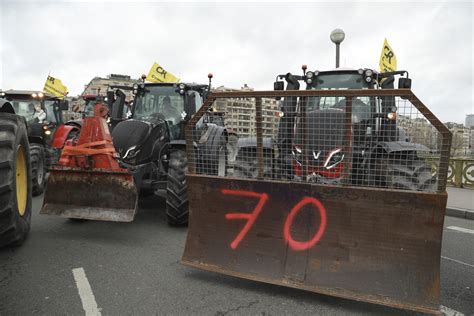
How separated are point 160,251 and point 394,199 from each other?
2901 millimetres

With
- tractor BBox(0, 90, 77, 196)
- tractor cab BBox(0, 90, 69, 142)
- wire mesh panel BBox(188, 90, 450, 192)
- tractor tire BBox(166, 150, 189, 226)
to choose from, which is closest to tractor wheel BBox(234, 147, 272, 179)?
wire mesh panel BBox(188, 90, 450, 192)

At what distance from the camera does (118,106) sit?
738 cm

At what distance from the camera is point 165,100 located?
7113 mm

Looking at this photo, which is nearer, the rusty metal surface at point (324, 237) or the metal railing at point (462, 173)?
the rusty metal surface at point (324, 237)

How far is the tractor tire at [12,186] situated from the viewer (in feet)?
13.5

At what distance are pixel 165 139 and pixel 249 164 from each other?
300 cm

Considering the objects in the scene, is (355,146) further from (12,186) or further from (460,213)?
(460,213)

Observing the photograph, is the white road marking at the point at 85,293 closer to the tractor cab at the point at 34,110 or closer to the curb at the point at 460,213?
the tractor cab at the point at 34,110

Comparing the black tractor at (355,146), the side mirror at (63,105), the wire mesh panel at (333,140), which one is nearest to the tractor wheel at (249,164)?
the wire mesh panel at (333,140)

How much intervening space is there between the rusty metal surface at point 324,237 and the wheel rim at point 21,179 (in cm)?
250

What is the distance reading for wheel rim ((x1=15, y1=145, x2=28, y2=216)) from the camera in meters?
4.90

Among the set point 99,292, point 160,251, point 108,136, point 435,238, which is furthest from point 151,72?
point 435,238

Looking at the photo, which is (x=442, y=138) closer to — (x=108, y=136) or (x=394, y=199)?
(x=394, y=199)

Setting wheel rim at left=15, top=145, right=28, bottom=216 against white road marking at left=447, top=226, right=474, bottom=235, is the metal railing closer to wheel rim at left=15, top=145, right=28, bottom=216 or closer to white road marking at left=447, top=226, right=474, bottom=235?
white road marking at left=447, top=226, right=474, bottom=235
